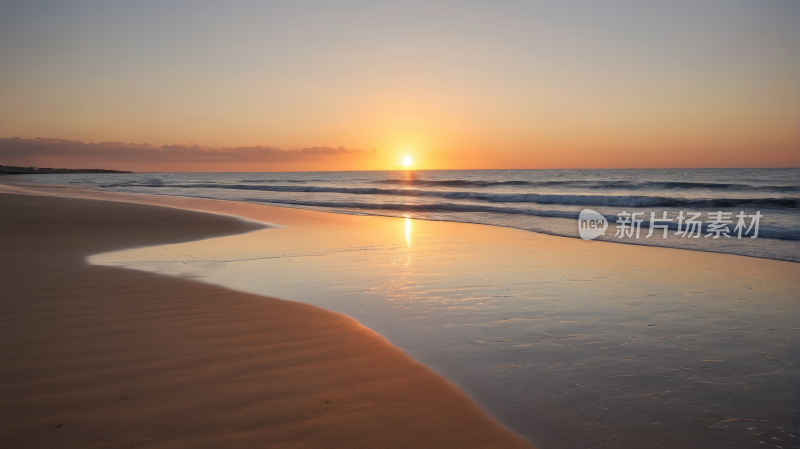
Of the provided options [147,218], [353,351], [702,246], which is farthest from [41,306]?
[702,246]

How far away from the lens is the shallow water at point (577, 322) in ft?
9.46

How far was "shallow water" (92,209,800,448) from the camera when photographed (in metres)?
2.88

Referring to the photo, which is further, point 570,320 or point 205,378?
point 570,320

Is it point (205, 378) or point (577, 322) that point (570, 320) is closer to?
point (577, 322)

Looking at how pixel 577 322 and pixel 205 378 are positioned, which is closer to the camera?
pixel 205 378

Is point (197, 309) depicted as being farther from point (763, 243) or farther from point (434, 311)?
point (763, 243)

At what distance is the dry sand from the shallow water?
1.39 feet

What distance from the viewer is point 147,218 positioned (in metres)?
14.5

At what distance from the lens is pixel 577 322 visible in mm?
4762

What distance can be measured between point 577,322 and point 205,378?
11.7 ft

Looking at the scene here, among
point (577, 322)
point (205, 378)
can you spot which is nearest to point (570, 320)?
point (577, 322)

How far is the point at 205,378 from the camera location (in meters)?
3.29

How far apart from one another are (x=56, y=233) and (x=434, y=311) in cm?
1029

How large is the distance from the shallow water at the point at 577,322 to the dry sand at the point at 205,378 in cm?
42
